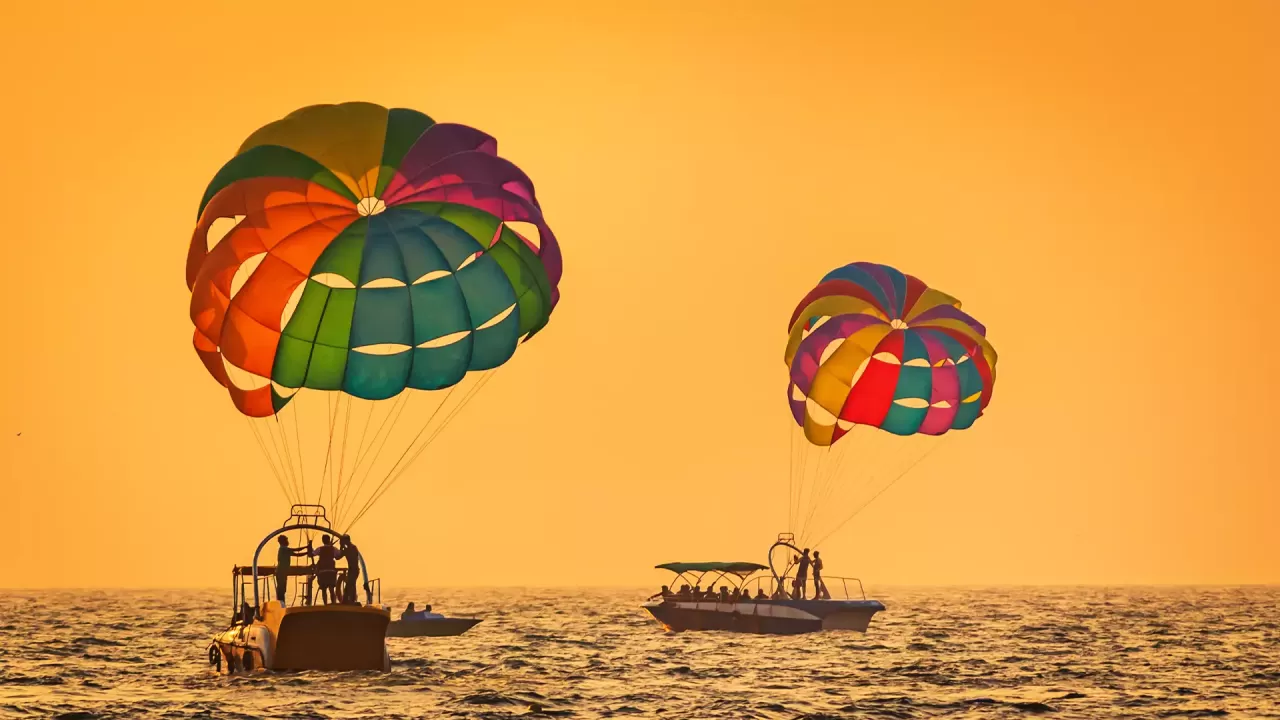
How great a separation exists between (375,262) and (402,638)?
30453 mm

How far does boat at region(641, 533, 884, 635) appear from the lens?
67062 mm

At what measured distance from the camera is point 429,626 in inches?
2714

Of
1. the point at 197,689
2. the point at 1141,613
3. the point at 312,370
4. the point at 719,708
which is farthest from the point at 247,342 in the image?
the point at 1141,613

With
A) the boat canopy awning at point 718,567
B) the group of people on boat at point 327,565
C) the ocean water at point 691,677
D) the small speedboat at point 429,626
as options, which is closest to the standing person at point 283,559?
the group of people on boat at point 327,565

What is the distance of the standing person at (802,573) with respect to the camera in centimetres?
6727

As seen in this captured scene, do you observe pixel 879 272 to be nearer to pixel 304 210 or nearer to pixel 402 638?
pixel 402 638

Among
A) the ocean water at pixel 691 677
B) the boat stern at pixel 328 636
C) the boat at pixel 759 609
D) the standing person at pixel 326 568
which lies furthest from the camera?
the boat at pixel 759 609

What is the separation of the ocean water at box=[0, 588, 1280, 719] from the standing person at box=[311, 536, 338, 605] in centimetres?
238

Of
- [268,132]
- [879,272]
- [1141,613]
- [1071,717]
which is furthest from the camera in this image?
[1141,613]

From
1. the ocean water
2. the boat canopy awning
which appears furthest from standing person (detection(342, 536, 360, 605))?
the boat canopy awning

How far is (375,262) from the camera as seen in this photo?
4531 cm

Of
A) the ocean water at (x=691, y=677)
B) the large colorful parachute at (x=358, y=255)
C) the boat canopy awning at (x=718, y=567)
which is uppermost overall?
the large colorful parachute at (x=358, y=255)

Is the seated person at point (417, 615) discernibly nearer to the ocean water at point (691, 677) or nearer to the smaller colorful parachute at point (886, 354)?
the ocean water at point (691, 677)

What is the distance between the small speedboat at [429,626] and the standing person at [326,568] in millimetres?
22028
